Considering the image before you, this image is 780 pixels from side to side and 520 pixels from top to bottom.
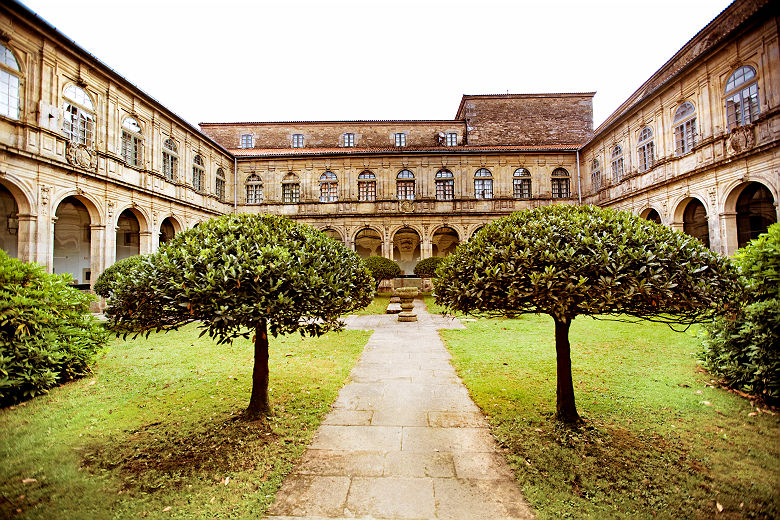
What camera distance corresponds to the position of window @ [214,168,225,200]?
23047 mm

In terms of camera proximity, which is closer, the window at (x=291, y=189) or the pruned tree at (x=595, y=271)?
the pruned tree at (x=595, y=271)

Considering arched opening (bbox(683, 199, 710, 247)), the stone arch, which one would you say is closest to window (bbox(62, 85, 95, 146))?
the stone arch

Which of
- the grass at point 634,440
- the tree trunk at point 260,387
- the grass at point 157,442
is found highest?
the tree trunk at point 260,387

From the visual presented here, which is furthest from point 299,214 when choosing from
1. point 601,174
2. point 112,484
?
point 112,484

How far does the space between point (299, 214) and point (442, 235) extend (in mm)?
11439

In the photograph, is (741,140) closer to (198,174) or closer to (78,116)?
(78,116)

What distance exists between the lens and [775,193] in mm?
11383

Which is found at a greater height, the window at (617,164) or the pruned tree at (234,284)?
the window at (617,164)

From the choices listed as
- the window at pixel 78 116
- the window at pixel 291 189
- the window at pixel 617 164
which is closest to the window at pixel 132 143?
the window at pixel 78 116

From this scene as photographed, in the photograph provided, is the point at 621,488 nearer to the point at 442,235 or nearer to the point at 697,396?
the point at 697,396

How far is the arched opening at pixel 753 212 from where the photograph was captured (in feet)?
45.1

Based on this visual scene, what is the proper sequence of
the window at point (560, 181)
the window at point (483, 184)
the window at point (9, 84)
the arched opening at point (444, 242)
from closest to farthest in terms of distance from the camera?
the window at point (9, 84) < the window at point (560, 181) < the window at point (483, 184) < the arched opening at point (444, 242)

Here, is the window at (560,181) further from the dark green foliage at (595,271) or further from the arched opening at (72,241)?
the arched opening at (72,241)

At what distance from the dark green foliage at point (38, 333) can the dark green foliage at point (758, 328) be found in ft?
28.1
